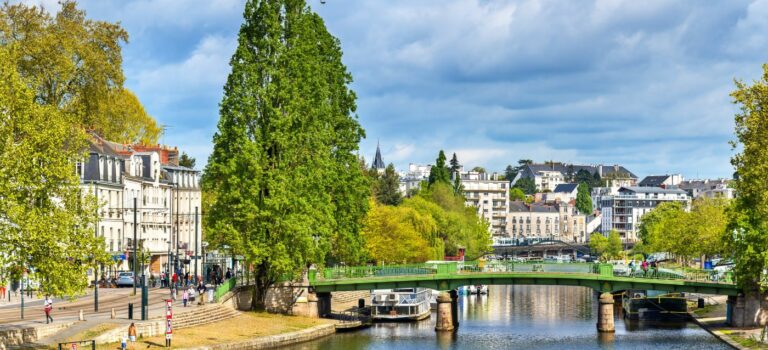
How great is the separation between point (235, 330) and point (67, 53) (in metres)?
36.4

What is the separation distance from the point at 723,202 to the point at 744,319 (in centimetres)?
8101

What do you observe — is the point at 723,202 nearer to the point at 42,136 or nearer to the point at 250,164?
the point at 250,164

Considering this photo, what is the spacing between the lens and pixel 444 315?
339 ft

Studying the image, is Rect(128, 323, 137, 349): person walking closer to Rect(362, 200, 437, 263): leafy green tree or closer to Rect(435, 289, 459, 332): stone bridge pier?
Rect(435, 289, 459, 332): stone bridge pier

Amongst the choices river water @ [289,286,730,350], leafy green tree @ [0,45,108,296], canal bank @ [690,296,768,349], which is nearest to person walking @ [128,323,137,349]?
leafy green tree @ [0,45,108,296]

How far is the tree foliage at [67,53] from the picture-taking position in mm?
106562

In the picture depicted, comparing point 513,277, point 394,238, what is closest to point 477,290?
point 394,238

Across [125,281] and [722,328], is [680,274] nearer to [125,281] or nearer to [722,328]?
[722,328]

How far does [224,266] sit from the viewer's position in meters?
146

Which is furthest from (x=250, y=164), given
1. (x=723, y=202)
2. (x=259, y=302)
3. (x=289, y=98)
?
(x=723, y=202)

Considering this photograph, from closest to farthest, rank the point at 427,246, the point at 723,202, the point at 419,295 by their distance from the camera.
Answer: the point at 419,295 → the point at 427,246 → the point at 723,202

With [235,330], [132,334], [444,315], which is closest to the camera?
[132,334]

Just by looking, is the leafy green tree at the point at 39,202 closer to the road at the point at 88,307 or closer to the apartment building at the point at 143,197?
the road at the point at 88,307

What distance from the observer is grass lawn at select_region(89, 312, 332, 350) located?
75.6 metres
